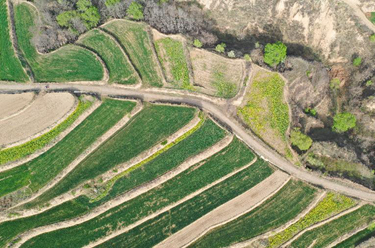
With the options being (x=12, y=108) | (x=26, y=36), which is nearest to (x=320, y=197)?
(x=12, y=108)

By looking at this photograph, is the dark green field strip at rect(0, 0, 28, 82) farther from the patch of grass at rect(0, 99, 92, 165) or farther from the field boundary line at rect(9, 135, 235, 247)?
the field boundary line at rect(9, 135, 235, 247)

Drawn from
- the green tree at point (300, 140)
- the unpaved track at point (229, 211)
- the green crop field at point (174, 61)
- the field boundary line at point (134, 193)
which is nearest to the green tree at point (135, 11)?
the green crop field at point (174, 61)

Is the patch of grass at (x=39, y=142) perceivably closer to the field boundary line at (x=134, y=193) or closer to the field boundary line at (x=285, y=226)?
the field boundary line at (x=134, y=193)

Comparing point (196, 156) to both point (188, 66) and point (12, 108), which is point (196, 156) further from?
point (12, 108)

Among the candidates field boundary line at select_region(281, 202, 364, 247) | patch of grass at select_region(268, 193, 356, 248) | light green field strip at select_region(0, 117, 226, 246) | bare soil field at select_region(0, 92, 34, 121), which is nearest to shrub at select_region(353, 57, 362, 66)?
patch of grass at select_region(268, 193, 356, 248)

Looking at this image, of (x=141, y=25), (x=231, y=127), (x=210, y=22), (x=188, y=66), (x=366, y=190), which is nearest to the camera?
(x=366, y=190)

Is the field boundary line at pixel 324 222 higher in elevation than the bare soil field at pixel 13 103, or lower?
lower

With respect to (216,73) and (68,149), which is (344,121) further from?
(68,149)
